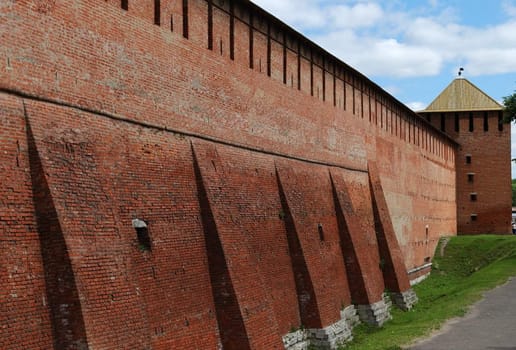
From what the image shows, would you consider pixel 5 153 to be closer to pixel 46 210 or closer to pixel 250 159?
pixel 46 210

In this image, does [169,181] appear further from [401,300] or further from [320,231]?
[401,300]

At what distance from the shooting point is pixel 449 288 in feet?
84.9

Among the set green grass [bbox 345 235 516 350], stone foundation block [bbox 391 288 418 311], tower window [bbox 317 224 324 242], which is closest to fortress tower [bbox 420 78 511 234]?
green grass [bbox 345 235 516 350]

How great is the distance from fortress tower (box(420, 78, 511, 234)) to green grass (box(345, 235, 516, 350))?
6.20m

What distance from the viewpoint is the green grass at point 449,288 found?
16.2 m

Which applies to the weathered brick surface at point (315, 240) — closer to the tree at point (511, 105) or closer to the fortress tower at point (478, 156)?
the tree at point (511, 105)

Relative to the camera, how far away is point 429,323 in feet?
55.6

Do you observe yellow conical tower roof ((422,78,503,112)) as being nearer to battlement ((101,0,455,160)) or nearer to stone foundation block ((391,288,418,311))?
battlement ((101,0,455,160))

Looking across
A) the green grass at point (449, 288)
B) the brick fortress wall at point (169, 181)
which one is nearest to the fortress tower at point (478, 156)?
the green grass at point (449, 288)

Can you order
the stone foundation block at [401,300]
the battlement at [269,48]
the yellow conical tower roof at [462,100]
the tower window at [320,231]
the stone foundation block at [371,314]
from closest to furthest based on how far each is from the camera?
the battlement at [269,48]
the tower window at [320,231]
the stone foundation block at [371,314]
the stone foundation block at [401,300]
the yellow conical tower roof at [462,100]

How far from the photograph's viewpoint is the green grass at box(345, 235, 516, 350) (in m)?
16.2

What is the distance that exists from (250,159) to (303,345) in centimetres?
433

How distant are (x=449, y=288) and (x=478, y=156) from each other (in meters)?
17.1

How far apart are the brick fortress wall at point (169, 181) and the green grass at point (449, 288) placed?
46.1 inches
